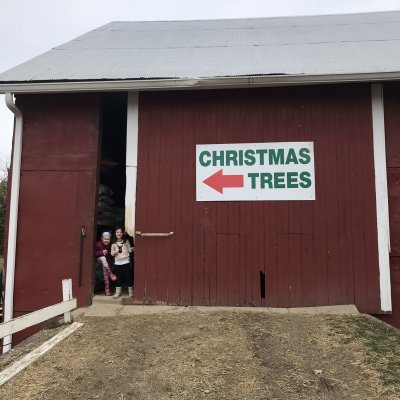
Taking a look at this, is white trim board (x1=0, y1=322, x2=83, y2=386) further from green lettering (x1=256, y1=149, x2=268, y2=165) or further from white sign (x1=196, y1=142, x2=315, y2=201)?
green lettering (x1=256, y1=149, x2=268, y2=165)

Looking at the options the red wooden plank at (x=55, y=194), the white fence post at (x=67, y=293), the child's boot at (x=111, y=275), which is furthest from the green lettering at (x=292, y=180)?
the white fence post at (x=67, y=293)

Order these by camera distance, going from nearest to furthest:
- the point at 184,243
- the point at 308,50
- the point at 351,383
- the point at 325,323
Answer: the point at 351,383 < the point at 325,323 < the point at 184,243 < the point at 308,50

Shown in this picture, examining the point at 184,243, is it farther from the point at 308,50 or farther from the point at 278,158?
the point at 308,50

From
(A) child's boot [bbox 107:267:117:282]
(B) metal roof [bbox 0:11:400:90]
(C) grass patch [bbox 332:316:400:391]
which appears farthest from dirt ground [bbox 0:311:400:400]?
(B) metal roof [bbox 0:11:400:90]

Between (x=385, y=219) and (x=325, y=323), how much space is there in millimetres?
2001

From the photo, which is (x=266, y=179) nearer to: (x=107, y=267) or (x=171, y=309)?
(x=171, y=309)

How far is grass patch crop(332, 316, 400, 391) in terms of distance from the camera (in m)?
3.81

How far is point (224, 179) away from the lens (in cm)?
639

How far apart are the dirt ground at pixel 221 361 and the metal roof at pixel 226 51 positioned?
367 centimetres

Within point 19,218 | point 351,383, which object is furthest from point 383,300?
point 19,218

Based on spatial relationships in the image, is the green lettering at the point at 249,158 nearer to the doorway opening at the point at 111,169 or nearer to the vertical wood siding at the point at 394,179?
the vertical wood siding at the point at 394,179

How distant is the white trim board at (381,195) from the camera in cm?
599

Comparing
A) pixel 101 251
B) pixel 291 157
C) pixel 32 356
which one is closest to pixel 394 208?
pixel 291 157

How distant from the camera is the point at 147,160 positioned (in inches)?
259
